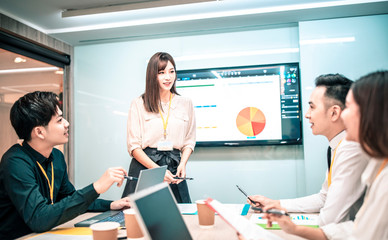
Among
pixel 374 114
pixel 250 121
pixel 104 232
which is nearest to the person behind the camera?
pixel 374 114

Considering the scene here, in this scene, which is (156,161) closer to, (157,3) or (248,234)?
(248,234)

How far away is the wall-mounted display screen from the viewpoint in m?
3.37

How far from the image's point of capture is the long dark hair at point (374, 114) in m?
0.99

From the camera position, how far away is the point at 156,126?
2484 millimetres

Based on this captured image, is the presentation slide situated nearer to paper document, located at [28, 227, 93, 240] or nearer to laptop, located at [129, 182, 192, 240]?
paper document, located at [28, 227, 93, 240]

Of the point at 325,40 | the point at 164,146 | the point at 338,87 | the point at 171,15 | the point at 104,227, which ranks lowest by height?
the point at 104,227

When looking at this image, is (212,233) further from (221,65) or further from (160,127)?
(221,65)

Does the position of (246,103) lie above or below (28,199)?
above

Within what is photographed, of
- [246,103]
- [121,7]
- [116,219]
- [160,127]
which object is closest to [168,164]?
[160,127]

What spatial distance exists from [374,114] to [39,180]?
A: 161cm

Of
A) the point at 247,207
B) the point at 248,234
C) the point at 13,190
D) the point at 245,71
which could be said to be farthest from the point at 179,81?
the point at 248,234

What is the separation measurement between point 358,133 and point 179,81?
2.75 metres

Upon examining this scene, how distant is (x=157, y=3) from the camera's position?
312cm

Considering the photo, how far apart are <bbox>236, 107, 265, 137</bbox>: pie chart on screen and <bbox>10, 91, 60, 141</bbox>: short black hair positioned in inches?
86.4
